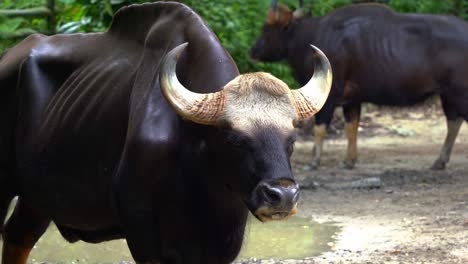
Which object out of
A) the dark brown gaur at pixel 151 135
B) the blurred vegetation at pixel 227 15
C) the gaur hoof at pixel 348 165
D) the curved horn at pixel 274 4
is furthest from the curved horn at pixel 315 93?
the curved horn at pixel 274 4

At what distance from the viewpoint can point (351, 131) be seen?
13312 millimetres

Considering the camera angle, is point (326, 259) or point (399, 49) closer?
point (326, 259)

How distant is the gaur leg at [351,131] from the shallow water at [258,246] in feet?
12.1

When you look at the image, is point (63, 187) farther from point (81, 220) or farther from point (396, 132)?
point (396, 132)

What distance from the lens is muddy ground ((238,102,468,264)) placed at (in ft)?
25.7

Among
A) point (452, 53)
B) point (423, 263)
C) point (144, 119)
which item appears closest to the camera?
point (144, 119)

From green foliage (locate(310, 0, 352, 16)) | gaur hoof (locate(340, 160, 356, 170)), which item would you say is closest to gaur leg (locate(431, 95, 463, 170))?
gaur hoof (locate(340, 160, 356, 170))

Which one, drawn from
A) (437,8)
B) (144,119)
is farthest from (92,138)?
(437,8)

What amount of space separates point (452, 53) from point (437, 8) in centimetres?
420

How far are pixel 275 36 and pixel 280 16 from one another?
0.30 meters

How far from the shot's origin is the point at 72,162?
18.3ft

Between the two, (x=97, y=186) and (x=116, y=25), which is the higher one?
(x=116, y=25)

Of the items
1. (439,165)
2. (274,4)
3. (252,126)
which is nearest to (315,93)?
(252,126)

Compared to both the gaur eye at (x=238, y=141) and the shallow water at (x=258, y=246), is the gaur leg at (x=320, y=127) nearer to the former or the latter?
the shallow water at (x=258, y=246)
